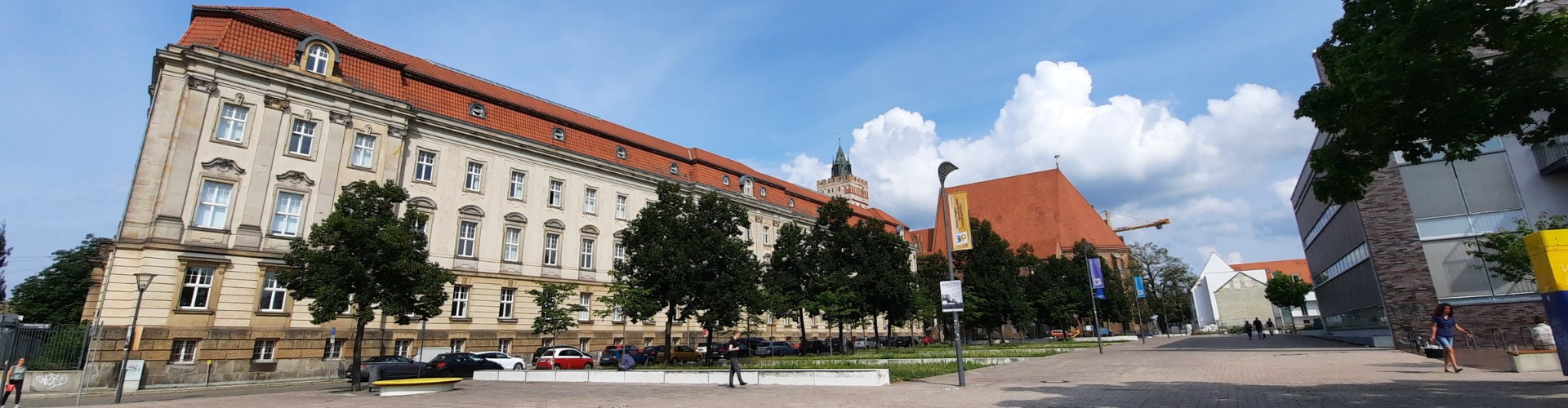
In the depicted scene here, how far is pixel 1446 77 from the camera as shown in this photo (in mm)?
7332

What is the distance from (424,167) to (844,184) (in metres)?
106

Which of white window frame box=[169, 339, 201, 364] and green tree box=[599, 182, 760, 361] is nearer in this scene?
white window frame box=[169, 339, 201, 364]

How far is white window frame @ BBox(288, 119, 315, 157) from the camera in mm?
27359

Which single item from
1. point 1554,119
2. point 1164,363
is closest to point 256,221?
point 1164,363

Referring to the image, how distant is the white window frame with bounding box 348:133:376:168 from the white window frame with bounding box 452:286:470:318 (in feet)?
22.1

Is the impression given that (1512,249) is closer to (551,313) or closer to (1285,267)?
(551,313)

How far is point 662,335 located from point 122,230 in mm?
24131

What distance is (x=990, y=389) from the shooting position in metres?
13.4

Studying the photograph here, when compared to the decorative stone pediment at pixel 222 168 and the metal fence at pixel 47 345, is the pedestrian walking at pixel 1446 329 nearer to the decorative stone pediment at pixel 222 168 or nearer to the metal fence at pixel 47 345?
the decorative stone pediment at pixel 222 168

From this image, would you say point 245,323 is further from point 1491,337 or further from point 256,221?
point 1491,337

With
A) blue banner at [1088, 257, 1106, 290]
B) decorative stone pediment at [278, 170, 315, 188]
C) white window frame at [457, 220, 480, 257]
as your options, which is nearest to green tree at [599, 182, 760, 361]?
white window frame at [457, 220, 480, 257]

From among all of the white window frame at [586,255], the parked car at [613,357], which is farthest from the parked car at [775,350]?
the white window frame at [586,255]

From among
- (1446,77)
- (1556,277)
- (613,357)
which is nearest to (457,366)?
(613,357)

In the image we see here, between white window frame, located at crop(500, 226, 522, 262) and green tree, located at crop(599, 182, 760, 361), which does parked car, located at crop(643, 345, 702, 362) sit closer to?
green tree, located at crop(599, 182, 760, 361)
